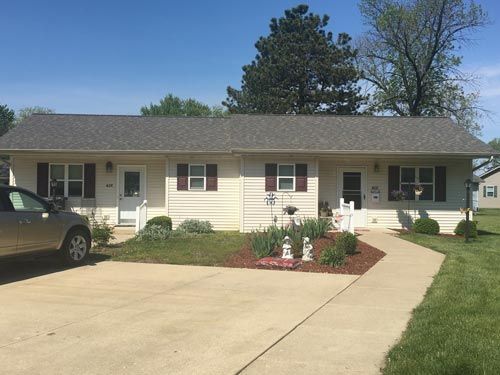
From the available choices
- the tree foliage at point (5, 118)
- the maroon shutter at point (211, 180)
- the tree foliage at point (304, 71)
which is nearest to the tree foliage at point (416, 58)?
the tree foliage at point (304, 71)

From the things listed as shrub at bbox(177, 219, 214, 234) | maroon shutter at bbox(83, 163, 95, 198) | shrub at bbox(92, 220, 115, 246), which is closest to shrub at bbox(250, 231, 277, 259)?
shrub at bbox(92, 220, 115, 246)

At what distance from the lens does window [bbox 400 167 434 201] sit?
720 inches

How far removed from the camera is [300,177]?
1766cm

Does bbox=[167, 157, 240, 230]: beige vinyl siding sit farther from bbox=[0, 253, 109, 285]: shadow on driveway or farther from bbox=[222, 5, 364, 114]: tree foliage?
bbox=[222, 5, 364, 114]: tree foliage

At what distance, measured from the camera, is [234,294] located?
7805 mm

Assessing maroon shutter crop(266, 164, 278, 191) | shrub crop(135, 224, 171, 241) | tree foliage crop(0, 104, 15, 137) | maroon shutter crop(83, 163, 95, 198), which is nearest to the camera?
shrub crop(135, 224, 171, 241)

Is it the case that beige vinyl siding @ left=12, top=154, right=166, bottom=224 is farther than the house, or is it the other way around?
beige vinyl siding @ left=12, top=154, right=166, bottom=224

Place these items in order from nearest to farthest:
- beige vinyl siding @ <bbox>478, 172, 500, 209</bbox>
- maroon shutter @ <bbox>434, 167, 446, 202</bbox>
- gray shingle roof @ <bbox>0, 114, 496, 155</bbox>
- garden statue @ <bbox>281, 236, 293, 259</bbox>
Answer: garden statue @ <bbox>281, 236, 293, 259</bbox>, gray shingle roof @ <bbox>0, 114, 496, 155</bbox>, maroon shutter @ <bbox>434, 167, 446, 202</bbox>, beige vinyl siding @ <bbox>478, 172, 500, 209</bbox>

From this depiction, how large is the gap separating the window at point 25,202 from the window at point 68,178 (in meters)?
9.49

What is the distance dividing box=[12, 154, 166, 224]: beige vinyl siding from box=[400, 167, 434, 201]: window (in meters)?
8.86

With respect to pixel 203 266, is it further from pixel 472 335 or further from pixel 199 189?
pixel 199 189

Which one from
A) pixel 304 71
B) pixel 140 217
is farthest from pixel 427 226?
pixel 304 71

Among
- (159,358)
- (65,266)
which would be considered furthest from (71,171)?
(159,358)

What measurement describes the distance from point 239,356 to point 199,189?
13661 millimetres
